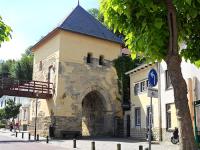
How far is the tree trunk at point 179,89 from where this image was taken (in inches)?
264

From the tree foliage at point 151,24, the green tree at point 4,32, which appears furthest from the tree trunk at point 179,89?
the green tree at point 4,32

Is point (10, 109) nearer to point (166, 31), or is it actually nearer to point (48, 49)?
point (48, 49)

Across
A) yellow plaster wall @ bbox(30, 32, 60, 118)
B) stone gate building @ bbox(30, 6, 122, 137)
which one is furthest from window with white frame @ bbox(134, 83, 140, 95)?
yellow plaster wall @ bbox(30, 32, 60, 118)

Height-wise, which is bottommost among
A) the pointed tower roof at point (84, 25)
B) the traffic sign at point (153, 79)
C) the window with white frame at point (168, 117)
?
the window with white frame at point (168, 117)

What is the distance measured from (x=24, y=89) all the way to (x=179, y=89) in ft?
96.9

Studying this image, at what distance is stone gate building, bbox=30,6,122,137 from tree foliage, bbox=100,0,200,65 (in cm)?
2691

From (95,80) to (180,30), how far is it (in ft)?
97.1

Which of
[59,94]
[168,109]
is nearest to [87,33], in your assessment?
[59,94]

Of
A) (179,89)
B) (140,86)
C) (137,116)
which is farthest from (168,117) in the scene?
(179,89)

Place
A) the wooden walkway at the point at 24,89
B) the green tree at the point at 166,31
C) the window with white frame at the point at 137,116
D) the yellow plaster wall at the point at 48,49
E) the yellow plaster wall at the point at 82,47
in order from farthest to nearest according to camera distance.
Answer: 1. the yellow plaster wall at the point at 48,49
2. the yellow plaster wall at the point at 82,47
3. the wooden walkway at the point at 24,89
4. the window with white frame at the point at 137,116
5. the green tree at the point at 166,31

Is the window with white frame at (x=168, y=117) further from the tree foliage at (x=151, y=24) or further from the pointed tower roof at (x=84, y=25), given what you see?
the tree foliage at (x=151, y=24)

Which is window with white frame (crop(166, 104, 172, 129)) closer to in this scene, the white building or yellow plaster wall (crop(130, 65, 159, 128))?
the white building

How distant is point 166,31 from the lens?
7.62 m

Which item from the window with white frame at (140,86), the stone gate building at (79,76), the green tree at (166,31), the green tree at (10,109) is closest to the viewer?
the green tree at (166,31)
